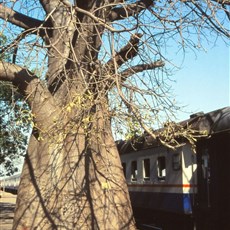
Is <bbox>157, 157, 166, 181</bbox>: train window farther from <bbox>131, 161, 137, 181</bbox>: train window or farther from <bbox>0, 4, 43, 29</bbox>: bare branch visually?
<bbox>0, 4, 43, 29</bbox>: bare branch

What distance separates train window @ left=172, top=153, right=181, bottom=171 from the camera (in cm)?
1012

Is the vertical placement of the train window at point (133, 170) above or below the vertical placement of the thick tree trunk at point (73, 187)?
above

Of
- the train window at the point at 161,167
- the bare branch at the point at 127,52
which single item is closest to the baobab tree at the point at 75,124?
the bare branch at the point at 127,52

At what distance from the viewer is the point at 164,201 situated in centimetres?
1071

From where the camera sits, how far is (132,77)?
610 centimetres

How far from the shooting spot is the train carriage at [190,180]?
824 centimetres

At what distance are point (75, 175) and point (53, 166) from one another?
36cm

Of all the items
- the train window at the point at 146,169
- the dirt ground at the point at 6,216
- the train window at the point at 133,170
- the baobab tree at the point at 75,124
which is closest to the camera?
the baobab tree at the point at 75,124

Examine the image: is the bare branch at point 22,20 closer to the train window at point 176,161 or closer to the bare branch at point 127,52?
the bare branch at point 127,52

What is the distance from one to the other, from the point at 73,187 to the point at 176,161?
4402 millimetres

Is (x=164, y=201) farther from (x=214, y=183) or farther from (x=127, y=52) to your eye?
(x=127, y=52)

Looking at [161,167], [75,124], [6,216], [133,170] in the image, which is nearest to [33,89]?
[75,124]

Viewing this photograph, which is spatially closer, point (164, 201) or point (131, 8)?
point (131, 8)

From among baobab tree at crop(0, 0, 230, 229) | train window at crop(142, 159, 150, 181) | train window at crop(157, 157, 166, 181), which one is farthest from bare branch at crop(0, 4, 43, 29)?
train window at crop(142, 159, 150, 181)
